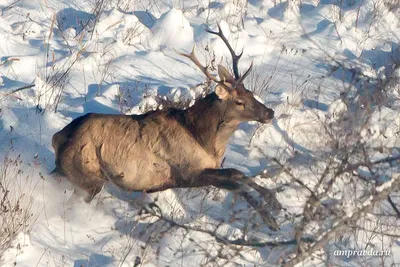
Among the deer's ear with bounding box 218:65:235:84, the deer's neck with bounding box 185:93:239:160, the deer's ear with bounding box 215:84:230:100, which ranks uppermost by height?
the deer's ear with bounding box 218:65:235:84

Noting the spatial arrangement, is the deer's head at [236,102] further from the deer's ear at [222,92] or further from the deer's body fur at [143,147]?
the deer's body fur at [143,147]

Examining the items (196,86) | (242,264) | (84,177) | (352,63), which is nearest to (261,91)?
(196,86)

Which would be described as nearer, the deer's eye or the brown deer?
the brown deer

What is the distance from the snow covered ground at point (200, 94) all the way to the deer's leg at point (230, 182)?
11 cm

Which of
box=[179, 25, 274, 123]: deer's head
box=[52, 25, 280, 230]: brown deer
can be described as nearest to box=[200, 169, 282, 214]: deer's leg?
box=[52, 25, 280, 230]: brown deer

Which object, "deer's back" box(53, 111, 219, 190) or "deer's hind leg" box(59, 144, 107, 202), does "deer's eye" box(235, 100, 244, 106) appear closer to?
"deer's back" box(53, 111, 219, 190)

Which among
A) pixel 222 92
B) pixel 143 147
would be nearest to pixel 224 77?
pixel 222 92

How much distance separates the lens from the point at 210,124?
7.77 metres

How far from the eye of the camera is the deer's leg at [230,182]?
706cm

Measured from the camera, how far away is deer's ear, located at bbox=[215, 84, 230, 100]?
7630mm

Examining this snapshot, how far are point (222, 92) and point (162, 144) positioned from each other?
729mm

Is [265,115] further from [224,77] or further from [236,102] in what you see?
[224,77]

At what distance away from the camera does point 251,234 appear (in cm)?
684

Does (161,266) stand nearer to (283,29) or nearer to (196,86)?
(196,86)
